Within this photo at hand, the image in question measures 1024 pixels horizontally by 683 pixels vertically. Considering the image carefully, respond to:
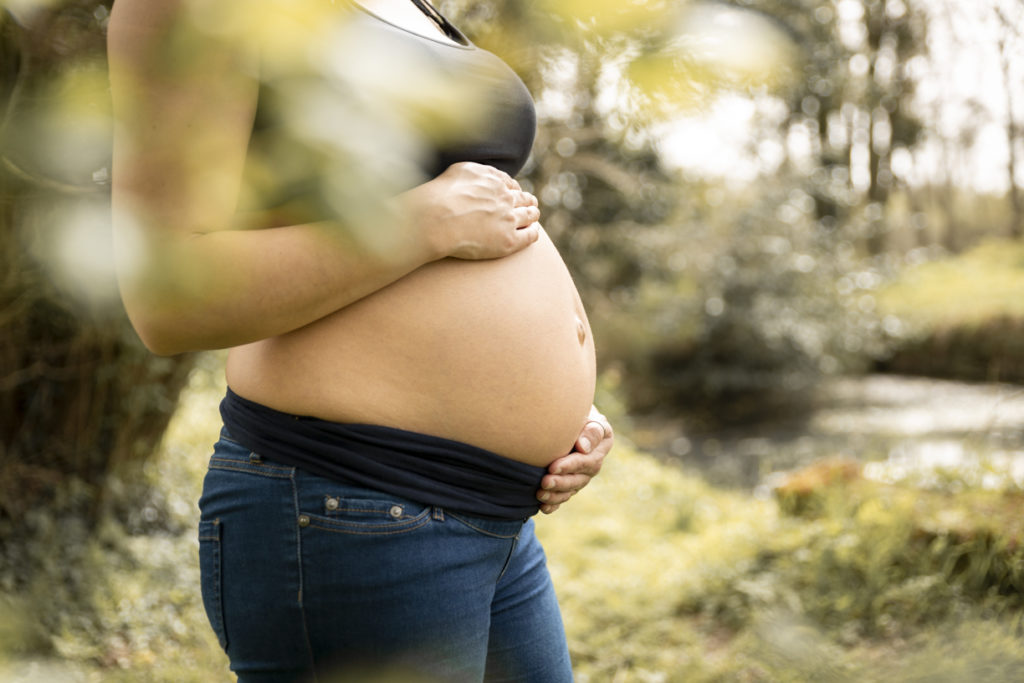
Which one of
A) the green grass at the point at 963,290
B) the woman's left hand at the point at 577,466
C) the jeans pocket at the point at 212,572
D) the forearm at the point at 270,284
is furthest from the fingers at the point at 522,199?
the green grass at the point at 963,290

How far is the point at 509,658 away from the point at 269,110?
0.85 m

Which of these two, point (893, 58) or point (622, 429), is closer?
point (622, 429)

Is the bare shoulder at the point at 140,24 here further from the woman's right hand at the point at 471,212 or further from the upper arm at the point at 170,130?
the woman's right hand at the point at 471,212

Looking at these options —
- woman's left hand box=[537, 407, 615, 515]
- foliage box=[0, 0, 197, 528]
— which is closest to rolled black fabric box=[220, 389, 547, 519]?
woman's left hand box=[537, 407, 615, 515]

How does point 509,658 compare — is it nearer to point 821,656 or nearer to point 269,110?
point 269,110

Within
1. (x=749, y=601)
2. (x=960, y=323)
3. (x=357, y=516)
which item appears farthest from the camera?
(x=960, y=323)

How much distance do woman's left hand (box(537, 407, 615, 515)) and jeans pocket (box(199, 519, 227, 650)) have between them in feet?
1.36

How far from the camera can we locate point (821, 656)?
2.53m

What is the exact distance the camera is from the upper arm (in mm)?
607

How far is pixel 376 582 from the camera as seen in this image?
3.06 ft

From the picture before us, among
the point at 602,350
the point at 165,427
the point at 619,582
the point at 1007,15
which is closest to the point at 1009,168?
the point at 602,350

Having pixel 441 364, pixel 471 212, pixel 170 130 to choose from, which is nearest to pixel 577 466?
pixel 441 364

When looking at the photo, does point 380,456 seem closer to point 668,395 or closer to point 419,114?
point 419,114

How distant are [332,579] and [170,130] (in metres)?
0.52
